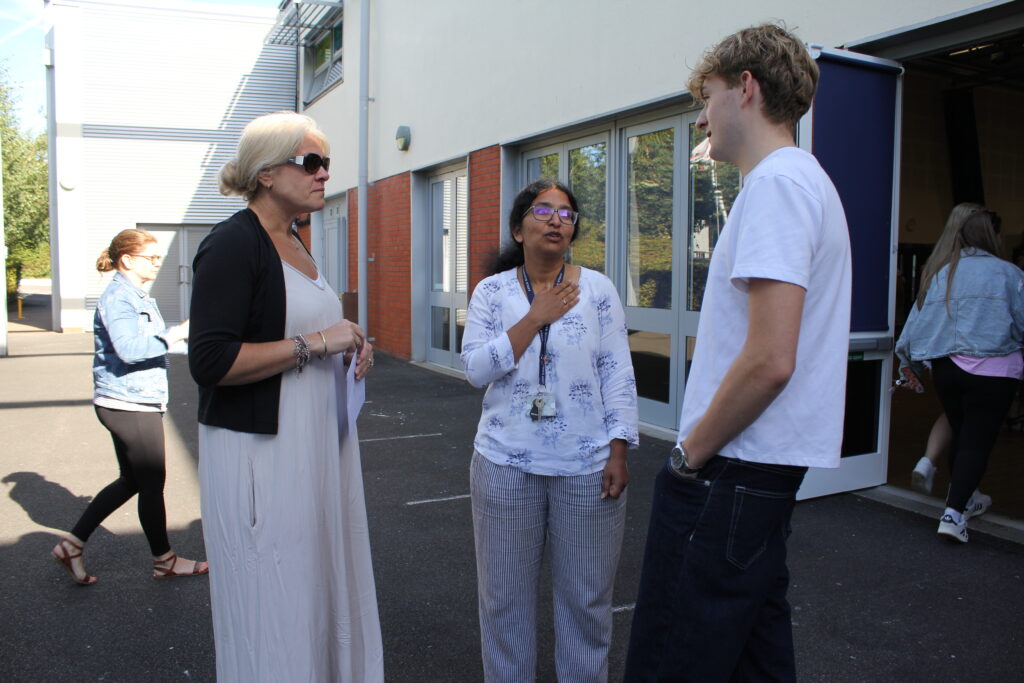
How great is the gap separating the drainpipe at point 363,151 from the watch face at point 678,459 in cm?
1255

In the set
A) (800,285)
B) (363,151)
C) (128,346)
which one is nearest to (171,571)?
(128,346)

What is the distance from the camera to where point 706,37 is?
6.43 meters

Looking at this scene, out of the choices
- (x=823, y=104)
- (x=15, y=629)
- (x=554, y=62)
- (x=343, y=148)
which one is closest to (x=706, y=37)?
(x=823, y=104)

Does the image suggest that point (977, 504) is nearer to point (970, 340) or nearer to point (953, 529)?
point (953, 529)

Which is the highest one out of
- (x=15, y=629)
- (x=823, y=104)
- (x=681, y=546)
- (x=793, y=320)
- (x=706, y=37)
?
(x=706, y=37)

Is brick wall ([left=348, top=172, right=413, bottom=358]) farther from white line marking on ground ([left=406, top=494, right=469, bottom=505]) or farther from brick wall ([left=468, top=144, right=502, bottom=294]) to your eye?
white line marking on ground ([left=406, top=494, right=469, bottom=505])

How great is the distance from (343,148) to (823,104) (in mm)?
12652

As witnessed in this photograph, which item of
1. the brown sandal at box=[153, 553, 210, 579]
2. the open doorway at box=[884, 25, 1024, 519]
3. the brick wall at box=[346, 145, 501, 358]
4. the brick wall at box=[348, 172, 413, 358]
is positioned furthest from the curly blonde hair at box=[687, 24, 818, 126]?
the brick wall at box=[348, 172, 413, 358]

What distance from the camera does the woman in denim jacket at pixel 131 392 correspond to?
3914 millimetres

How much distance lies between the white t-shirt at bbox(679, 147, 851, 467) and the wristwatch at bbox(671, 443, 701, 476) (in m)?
0.08

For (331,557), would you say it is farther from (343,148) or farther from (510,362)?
(343,148)

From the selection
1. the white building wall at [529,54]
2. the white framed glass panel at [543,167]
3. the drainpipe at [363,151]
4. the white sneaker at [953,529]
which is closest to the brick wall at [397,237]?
the drainpipe at [363,151]

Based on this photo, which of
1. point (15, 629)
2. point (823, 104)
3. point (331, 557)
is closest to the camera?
point (331, 557)

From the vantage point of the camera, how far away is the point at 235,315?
205cm
